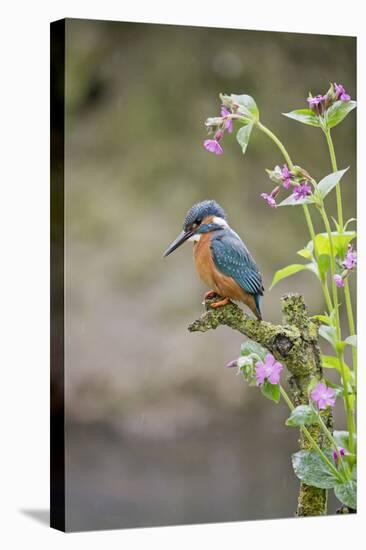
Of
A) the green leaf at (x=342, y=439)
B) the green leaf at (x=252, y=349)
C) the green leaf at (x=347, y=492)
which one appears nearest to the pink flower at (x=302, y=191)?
the green leaf at (x=252, y=349)

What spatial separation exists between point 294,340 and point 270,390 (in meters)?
0.31

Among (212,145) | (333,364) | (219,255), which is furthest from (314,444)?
(212,145)

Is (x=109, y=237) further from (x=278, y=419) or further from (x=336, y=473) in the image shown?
(x=336, y=473)

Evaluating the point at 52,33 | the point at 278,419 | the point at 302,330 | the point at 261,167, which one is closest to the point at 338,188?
the point at 261,167

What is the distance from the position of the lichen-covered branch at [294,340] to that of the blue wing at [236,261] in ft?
0.48

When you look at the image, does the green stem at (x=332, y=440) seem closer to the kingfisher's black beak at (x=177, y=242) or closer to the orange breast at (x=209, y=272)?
the orange breast at (x=209, y=272)

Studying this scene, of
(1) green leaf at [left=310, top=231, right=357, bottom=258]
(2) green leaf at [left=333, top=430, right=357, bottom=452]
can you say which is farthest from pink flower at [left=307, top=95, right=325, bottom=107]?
(2) green leaf at [left=333, top=430, right=357, bottom=452]

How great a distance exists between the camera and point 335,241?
578 cm

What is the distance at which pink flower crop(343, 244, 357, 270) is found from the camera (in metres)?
5.80

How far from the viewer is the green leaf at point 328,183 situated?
18.7 feet

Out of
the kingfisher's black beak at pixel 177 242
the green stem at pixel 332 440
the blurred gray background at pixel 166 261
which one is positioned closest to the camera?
the blurred gray background at pixel 166 261

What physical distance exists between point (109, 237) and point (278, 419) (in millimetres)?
1343

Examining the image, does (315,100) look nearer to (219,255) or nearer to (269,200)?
(269,200)

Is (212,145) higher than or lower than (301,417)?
higher
